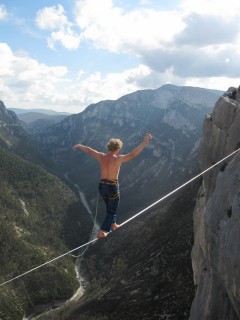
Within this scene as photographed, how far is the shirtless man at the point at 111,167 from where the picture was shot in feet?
61.7

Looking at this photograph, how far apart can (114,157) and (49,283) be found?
143305 millimetres

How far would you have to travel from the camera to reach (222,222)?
80.2ft

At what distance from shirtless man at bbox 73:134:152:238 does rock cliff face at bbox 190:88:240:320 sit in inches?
261

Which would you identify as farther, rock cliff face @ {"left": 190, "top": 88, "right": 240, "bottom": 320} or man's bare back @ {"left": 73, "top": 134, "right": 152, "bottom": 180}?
rock cliff face @ {"left": 190, "top": 88, "right": 240, "bottom": 320}

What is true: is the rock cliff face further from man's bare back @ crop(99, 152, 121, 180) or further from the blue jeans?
man's bare back @ crop(99, 152, 121, 180)

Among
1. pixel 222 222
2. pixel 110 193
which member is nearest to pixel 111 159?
pixel 110 193

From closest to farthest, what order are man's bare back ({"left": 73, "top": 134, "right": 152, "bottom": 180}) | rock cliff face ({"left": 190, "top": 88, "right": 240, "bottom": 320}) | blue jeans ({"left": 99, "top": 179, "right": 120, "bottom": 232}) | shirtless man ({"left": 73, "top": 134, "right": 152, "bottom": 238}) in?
shirtless man ({"left": 73, "top": 134, "right": 152, "bottom": 238}) → man's bare back ({"left": 73, "top": 134, "right": 152, "bottom": 180}) → blue jeans ({"left": 99, "top": 179, "right": 120, "bottom": 232}) → rock cliff face ({"left": 190, "top": 88, "right": 240, "bottom": 320})

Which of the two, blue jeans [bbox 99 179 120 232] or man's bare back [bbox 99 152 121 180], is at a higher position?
man's bare back [bbox 99 152 121 180]

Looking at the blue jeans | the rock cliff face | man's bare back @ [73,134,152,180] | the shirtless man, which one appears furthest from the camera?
the rock cliff face

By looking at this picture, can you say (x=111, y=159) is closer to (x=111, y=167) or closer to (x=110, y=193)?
(x=111, y=167)

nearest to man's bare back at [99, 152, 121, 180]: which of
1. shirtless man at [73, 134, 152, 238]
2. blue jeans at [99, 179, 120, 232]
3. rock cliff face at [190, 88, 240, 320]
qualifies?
shirtless man at [73, 134, 152, 238]

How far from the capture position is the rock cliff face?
73.8ft

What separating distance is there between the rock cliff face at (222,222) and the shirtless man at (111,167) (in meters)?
6.62

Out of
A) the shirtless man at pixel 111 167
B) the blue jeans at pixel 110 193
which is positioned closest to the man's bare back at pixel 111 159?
the shirtless man at pixel 111 167
